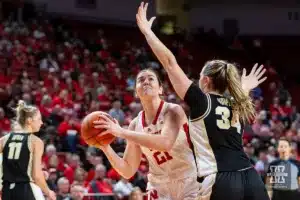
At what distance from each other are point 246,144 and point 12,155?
8.47 metres

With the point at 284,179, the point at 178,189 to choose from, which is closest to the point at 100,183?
the point at 284,179

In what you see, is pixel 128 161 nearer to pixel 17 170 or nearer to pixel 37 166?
pixel 37 166

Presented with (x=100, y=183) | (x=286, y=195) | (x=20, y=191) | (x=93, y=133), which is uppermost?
(x=93, y=133)

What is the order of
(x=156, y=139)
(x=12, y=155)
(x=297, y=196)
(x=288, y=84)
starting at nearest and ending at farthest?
(x=156, y=139) → (x=12, y=155) → (x=297, y=196) → (x=288, y=84)

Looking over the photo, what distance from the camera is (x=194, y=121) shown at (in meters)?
4.27

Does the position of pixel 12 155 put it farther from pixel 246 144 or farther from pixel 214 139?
pixel 246 144

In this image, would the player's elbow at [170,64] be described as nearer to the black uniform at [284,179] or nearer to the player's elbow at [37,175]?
the player's elbow at [37,175]

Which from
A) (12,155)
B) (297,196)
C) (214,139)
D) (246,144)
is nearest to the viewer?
(214,139)

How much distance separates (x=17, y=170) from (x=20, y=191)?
221 mm

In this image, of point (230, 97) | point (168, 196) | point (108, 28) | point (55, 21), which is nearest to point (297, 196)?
point (168, 196)

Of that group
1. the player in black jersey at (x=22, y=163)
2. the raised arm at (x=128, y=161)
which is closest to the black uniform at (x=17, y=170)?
the player in black jersey at (x=22, y=163)

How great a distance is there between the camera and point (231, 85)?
4367 mm

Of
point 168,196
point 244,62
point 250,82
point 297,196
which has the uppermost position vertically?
point 244,62

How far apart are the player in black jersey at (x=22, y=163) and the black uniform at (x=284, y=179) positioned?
4.54m
